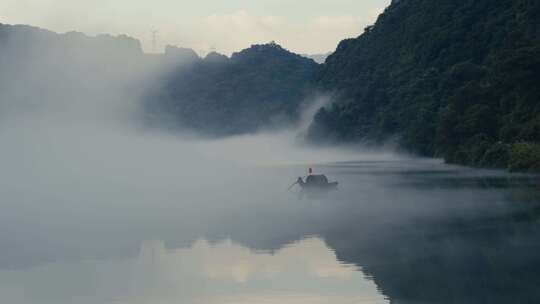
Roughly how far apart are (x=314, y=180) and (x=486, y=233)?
79.2ft

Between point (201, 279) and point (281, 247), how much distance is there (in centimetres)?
583

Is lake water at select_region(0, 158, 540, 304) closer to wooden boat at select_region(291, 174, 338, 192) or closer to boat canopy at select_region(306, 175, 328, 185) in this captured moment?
wooden boat at select_region(291, 174, 338, 192)

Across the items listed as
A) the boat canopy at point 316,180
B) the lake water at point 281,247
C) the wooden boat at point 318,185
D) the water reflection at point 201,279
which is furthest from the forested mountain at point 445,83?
the water reflection at point 201,279

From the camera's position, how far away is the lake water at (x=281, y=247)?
70.7ft

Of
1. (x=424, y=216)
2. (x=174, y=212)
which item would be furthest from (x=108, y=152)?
(x=424, y=216)

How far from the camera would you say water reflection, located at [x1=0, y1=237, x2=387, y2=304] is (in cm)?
2119

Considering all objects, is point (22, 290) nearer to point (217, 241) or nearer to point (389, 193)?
point (217, 241)

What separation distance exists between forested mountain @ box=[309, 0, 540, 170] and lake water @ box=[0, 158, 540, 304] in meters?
22.1

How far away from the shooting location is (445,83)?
108 metres

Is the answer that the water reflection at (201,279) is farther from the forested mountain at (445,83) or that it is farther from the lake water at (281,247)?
the forested mountain at (445,83)

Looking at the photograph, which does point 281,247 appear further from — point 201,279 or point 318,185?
point 318,185

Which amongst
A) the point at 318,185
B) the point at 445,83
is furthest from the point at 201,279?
the point at 445,83

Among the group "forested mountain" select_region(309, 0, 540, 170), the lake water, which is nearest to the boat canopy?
the lake water

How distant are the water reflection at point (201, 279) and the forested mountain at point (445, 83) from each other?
39105 millimetres
